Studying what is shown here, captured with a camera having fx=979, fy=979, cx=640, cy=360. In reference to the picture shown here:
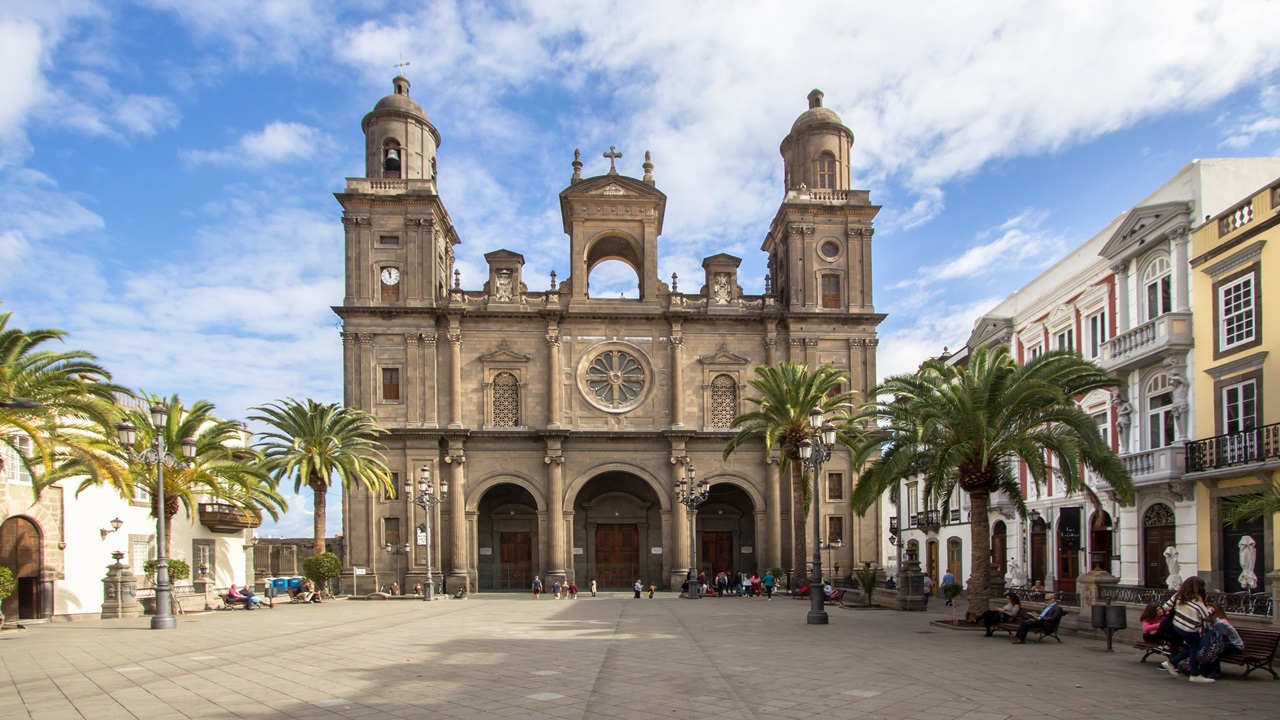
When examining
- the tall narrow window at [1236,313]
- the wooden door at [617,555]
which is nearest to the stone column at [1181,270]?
the tall narrow window at [1236,313]

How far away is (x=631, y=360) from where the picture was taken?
50.2 m

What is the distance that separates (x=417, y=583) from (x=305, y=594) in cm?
586

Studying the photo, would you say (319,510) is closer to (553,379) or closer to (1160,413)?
(553,379)

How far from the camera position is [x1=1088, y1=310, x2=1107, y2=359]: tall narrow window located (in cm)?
3291

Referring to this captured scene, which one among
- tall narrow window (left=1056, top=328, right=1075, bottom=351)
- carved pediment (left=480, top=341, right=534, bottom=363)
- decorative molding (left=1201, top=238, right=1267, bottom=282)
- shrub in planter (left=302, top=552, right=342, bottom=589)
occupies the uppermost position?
decorative molding (left=1201, top=238, right=1267, bottom=282)

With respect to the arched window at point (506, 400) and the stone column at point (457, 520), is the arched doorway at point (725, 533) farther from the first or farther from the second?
the stone column at point (457, 520)

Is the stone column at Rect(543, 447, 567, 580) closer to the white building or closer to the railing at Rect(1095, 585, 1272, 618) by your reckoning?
the white building

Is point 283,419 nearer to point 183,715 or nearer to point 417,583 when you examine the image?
point 417,583

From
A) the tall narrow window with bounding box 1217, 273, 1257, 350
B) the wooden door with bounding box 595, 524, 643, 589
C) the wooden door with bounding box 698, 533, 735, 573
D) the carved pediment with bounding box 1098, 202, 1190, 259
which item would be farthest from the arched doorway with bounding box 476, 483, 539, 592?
the tall narrow window with bounding box 1217, 273, 1257, 350

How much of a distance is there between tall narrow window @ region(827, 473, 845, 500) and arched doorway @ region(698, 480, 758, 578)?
4789 millimetres

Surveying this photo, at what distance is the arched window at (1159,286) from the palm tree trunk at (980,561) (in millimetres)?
8955

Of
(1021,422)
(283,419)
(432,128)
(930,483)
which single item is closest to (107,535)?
(283,419)

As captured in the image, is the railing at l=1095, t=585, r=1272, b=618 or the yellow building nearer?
the railing at l=1095, t=585, r=1272, b=618

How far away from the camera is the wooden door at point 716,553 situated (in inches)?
2029
